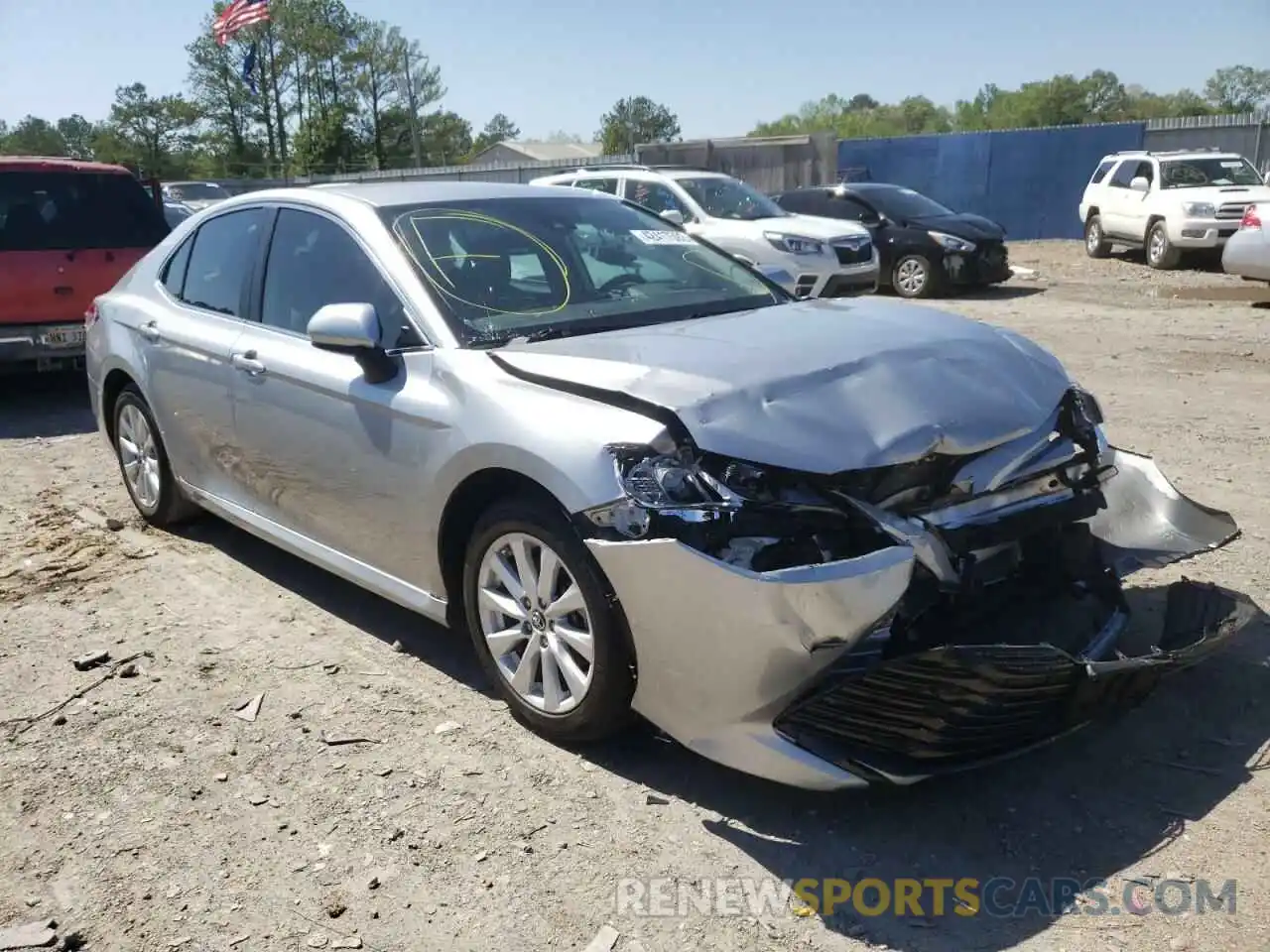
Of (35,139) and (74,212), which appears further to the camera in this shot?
(35,139)

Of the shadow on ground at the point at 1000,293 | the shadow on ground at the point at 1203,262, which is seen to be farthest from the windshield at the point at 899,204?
the shadow on ground at the point at 1203,262

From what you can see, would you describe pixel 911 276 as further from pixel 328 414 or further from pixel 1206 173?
pixel 328 414

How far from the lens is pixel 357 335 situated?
3.83m

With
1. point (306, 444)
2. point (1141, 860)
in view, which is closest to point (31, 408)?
point (306, 444)

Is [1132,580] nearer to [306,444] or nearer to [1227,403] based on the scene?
[306,444]

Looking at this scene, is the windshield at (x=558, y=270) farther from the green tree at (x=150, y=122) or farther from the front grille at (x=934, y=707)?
the green tree at (x=150, y=122)

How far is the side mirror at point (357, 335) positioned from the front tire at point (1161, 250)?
15.9 m

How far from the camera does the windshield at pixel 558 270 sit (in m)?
4.02

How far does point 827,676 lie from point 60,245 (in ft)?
27.6

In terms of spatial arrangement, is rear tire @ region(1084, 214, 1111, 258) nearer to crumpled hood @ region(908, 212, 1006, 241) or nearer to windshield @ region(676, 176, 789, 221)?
crumpled hood @ region(908, 212, 1006, 241)

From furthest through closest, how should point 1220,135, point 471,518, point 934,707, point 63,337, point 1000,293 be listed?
1. point 1220,135
2. point 1000,293
3. point 63,337
4. point 471,518
5. point 934,707

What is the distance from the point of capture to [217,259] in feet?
17.0

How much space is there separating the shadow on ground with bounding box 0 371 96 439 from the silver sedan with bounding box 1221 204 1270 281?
11.7 metres

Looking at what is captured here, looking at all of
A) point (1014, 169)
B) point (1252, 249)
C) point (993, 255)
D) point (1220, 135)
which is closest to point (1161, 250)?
point (993, 255)
